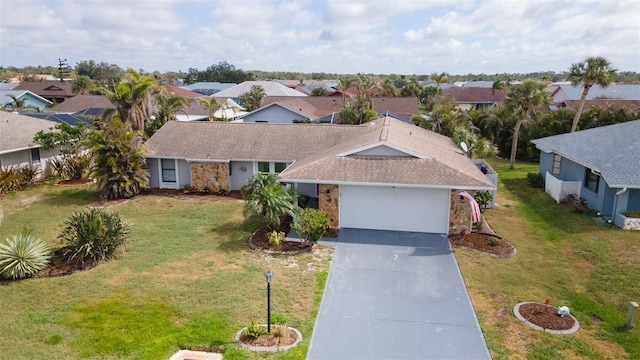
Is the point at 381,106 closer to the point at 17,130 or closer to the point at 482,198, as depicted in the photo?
the point at 482,198

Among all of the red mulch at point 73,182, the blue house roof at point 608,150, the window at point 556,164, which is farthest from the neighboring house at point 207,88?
the blue house roof at point 608,150

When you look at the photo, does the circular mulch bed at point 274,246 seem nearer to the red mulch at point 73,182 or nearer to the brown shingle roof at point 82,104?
the red mulch at point 73,182

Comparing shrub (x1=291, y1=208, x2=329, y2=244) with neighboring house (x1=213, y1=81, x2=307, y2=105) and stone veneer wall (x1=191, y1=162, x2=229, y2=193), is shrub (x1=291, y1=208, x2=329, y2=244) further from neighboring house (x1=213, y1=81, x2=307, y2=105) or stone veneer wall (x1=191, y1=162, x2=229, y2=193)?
neighboring house (x1=213, y1=81, x2=307, y2=105)

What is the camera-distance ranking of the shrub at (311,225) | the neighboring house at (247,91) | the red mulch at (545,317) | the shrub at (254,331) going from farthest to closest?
the neighboring house at (247,91) < the shrub at (311,225) < the red mulch at (545,317) < the shrub at (254,331)

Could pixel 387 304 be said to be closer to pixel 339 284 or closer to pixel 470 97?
pixel 339 284

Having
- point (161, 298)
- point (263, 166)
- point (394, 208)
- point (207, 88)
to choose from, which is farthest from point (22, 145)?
point (207, 88)

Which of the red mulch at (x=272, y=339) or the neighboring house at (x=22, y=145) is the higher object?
the neighboring house at (x=22, y=145)

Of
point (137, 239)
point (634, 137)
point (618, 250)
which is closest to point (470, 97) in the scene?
point (634, 137)
